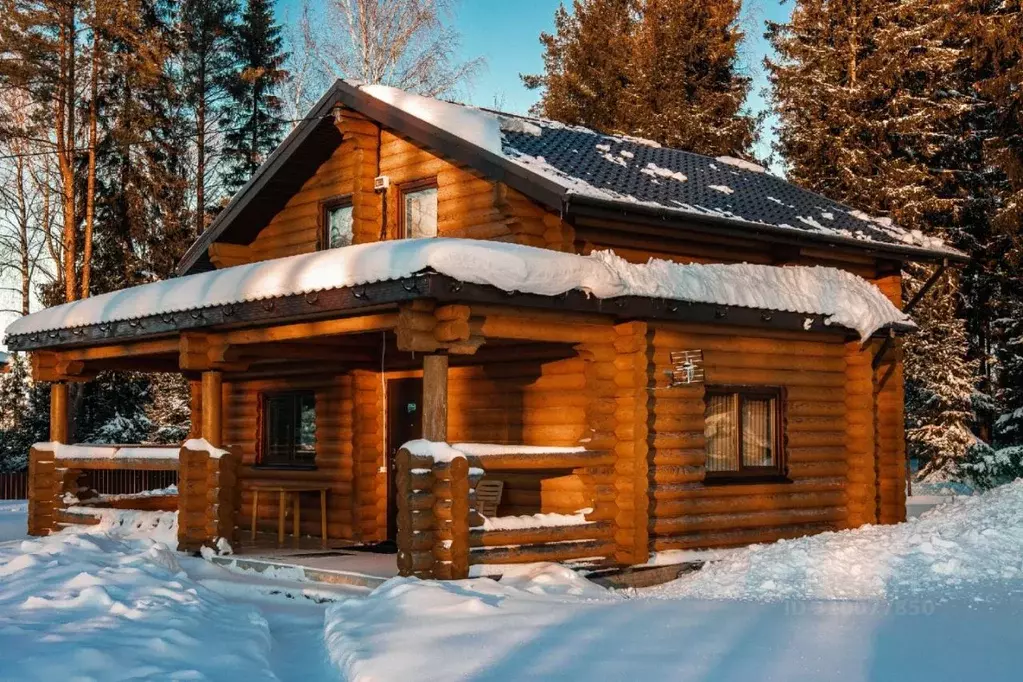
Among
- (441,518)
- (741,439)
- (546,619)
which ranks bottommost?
(546,619)

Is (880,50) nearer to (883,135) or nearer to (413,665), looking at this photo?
(883,135)

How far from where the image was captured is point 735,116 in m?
35.0

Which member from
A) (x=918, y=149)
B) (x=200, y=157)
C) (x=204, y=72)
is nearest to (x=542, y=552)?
(x=918, y=149)

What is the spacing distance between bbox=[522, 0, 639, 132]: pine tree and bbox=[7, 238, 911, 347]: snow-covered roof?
2347 centimetres

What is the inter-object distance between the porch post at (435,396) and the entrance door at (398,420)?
4401 millimetres

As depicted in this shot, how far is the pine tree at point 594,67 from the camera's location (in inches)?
1501

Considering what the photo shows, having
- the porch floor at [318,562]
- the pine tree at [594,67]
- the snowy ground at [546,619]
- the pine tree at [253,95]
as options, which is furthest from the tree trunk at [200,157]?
the snowy ground at [546,619]

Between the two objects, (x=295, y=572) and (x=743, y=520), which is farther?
(x=743, y=520)

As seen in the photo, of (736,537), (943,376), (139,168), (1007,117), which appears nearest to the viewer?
(736,537)

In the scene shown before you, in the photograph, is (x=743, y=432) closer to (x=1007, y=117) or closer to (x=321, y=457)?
(x=321, y=457)

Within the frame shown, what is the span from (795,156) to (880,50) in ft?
12.6

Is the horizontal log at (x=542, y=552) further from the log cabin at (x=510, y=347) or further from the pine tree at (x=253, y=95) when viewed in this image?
the pine tree at (x=253, y=95)

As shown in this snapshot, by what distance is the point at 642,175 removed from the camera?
48.2 feet

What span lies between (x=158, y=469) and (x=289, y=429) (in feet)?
6.57
